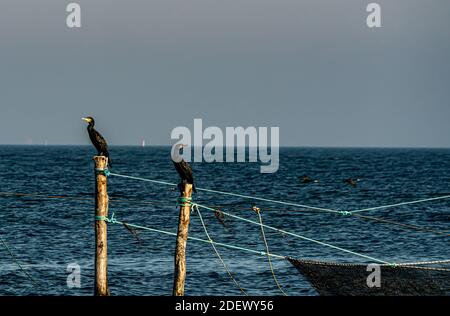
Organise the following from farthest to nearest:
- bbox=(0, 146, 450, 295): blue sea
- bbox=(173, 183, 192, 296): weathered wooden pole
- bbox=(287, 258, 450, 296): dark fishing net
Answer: bbox=(0, 146, 450, 295): blue sea
bbox=(287, 258, 450, 296): dark fishing net
bbox=(173, 183, 192, 296): weathered wooden pole

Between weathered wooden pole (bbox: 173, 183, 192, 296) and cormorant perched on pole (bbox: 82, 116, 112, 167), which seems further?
cormorant perched on pole (bbox: 82, 116, 112, 167)

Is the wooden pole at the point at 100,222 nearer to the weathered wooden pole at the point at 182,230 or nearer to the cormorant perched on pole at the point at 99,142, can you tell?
the cormorant perched on pole at the point at 99,142

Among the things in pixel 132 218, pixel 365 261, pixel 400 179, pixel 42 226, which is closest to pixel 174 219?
pixel 132 218

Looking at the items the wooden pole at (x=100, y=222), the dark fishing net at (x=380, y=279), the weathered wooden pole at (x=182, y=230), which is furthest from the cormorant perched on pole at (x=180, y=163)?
the dark fishing net at (x=380, y=279)

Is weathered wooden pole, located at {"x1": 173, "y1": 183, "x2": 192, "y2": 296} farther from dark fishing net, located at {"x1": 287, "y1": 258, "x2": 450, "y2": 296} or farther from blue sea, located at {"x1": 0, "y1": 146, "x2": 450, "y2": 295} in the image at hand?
dark fishing net, located at {"x1": 287, "y1": 258, "x2": 450, "y2": 296}

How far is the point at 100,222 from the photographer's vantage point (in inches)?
653

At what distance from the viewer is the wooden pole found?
16.4 metres

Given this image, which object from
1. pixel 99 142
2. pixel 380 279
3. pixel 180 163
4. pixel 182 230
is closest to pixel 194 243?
pixel 99 142

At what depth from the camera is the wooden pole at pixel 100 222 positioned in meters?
16.4

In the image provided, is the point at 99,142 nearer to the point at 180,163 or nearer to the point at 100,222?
the point at 100,222

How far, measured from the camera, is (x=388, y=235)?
4219 cm

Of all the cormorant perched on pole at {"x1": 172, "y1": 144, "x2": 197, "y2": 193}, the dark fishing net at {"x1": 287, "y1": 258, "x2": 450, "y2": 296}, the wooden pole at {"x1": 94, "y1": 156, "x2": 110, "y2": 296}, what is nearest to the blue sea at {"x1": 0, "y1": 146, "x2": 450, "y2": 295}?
the wooden pole at {"x1": 94, "y1": 156, "x2": 110, "y2": 296}

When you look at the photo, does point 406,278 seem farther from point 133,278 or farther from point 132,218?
point 132,218
